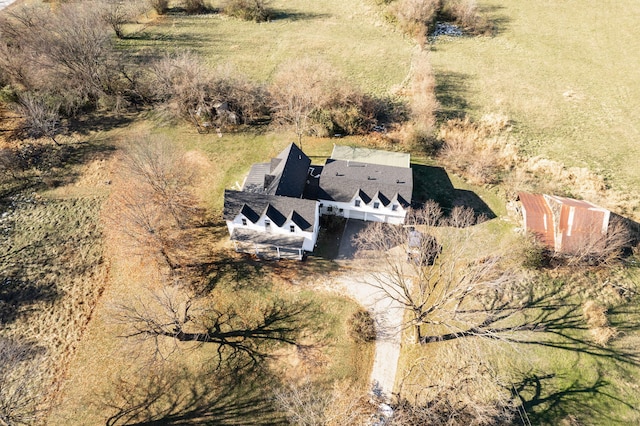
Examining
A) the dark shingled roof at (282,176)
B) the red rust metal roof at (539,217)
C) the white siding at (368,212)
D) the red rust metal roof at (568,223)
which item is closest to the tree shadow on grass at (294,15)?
the dark shingled roof at (282,176)

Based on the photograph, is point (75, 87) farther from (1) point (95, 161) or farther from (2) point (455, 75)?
(2) point (455, 75)

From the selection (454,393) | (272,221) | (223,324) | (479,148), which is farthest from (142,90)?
(454,393)

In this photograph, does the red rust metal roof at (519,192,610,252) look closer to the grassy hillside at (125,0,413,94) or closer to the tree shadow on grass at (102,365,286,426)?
the tree shadow on grass at (102,365,286,426)

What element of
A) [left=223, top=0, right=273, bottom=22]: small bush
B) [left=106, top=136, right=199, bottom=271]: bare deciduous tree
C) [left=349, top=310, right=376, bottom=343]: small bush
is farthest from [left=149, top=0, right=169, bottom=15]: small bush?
[left=349, top=310, right=376, bottom=343]: small bush

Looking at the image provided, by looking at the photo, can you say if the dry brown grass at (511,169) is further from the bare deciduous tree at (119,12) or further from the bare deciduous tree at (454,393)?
the bare deciduous tree at (119,12)

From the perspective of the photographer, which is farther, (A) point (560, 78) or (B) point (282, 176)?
(A) point (560, 78)

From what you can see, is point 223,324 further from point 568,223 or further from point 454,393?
point 568,223

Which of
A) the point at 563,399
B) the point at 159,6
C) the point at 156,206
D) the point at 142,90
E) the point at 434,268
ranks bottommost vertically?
the point at 563,399

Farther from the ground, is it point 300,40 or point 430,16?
point 430,16

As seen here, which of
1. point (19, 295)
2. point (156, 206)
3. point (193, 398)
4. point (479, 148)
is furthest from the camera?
point (479, 148)
